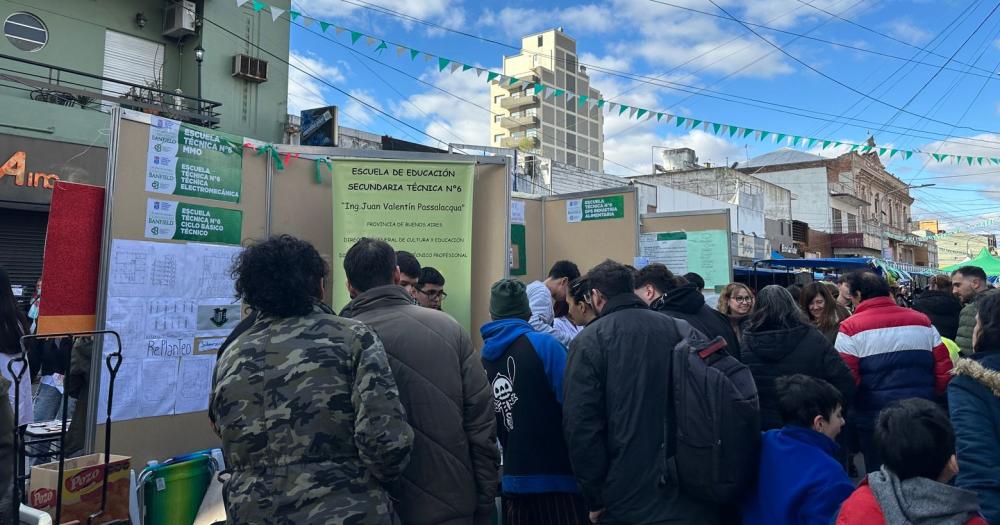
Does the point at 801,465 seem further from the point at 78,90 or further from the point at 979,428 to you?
the point at 78,90

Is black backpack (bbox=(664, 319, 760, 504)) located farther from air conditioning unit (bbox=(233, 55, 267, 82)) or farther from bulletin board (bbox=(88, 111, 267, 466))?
air conditioning unit (bbox=(233, 55, 267, 82))

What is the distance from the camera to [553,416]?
2.74m

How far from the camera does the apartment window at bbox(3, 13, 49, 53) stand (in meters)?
10.9

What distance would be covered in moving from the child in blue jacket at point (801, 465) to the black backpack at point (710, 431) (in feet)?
0.23

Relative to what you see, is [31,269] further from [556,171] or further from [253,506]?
[556,171]

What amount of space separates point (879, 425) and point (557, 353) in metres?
1.27

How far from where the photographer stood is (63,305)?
319 centimetres

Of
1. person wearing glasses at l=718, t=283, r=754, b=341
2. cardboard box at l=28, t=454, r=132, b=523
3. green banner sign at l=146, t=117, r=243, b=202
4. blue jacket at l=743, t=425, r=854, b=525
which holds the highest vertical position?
green banner sign at l=146, t=117, r=243, b=202

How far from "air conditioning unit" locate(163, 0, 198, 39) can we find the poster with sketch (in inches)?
445

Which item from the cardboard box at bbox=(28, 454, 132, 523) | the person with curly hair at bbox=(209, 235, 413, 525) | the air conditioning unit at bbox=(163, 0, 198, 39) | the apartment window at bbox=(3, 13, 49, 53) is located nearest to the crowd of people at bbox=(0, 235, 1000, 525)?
the person with curly hair at bbox=(209, 235, 413, 525)

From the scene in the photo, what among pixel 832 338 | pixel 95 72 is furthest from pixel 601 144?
pixel 832 338

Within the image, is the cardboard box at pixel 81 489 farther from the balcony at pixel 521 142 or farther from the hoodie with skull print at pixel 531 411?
the balcony at pixel 521 142

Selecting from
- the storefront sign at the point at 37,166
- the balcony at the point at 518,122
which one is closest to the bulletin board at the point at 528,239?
the storefront sign at the point at 37,166

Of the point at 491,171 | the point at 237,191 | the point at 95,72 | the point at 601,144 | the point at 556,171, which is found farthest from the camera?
the point at 601,144
